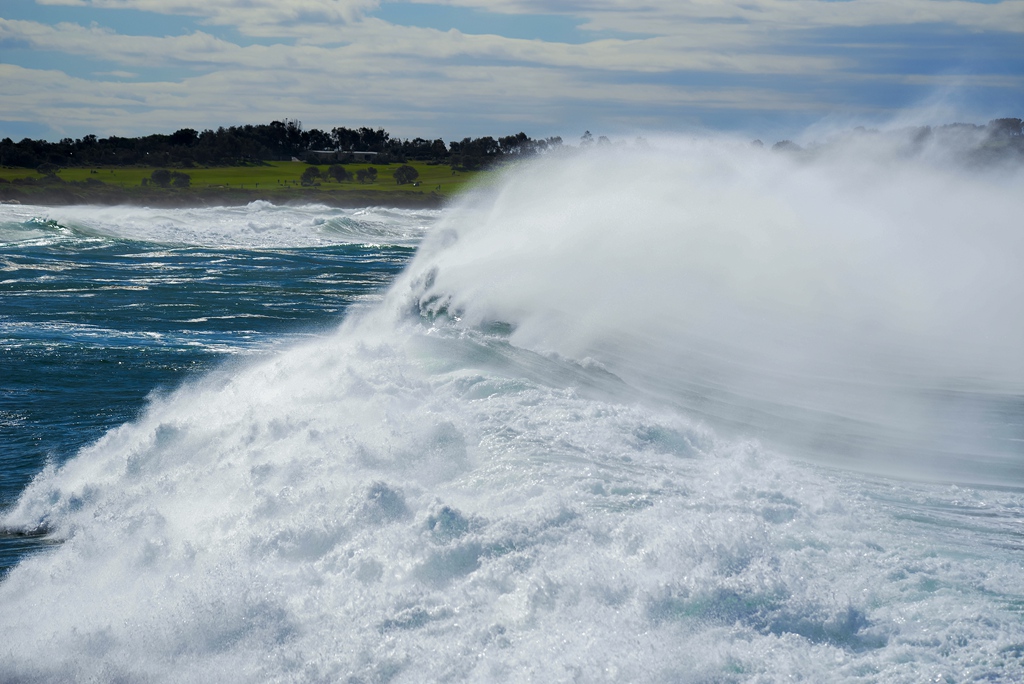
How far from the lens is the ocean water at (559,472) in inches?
207

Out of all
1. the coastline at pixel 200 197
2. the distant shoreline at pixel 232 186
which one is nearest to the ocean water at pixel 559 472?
the coastline at pixel 200 197

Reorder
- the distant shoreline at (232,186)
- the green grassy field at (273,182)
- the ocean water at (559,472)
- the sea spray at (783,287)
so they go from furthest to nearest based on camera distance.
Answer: the green grassy field at (273,182), the distant shoreline at (232,186), the sea spray at (783,287), the ocean water at (559,472)

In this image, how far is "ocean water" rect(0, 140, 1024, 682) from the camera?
17.3ft

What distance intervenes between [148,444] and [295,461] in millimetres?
1811

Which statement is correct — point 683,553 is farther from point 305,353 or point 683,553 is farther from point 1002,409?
point 305,353

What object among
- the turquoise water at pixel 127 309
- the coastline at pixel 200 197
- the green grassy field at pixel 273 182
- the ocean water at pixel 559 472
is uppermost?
the green grassy field at pixel 273 182

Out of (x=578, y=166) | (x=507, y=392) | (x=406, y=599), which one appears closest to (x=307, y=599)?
(x=406, y=599)

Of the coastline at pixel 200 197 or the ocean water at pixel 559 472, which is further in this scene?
the coastline at pixel 200 197

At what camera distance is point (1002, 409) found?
994cm

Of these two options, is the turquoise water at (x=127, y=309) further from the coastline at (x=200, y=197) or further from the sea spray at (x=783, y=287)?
the coastline at (x=200, y=197)

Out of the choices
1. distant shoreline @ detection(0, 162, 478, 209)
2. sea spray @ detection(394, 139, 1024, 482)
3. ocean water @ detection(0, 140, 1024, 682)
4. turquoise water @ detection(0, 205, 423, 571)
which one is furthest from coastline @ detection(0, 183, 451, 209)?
ocean water @ detection(0, 140, 1024, 682)

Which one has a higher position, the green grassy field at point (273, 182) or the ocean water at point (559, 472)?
the green grassy field at point (273, 182)

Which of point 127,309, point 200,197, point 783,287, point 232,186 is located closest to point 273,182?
point 232,186

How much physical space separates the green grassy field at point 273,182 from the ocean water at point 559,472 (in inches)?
2374
